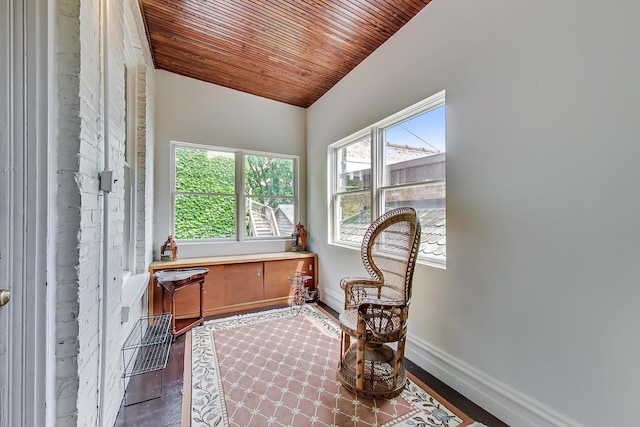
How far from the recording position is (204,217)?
12.0ft

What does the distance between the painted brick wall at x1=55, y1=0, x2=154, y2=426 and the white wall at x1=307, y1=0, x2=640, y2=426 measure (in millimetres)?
2144

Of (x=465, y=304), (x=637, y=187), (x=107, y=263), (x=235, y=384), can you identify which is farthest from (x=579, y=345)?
(x=107, y=263)

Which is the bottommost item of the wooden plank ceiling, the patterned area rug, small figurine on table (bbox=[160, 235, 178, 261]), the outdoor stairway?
the patterned area rug

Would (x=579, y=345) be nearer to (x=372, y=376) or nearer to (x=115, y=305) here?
(x=372, y=376)

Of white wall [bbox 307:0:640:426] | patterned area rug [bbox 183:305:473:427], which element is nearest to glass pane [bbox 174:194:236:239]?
patterned area rug [bbox 183:305:473:427]

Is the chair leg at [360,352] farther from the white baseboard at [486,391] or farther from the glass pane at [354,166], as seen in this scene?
the glass pane at [354,166]

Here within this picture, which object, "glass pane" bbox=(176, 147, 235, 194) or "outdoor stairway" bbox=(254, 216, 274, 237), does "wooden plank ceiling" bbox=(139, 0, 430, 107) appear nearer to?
"glass pane" bbox=(176, 147, 235, 194)

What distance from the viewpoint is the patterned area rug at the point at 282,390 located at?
158cm

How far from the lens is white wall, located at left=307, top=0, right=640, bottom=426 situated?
1214mm

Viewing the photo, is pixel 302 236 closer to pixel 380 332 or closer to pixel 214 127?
pixel 214 127

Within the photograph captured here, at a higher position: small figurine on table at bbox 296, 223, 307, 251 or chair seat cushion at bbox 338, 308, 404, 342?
small figurine on table at bbox 296, 223, 307, 251

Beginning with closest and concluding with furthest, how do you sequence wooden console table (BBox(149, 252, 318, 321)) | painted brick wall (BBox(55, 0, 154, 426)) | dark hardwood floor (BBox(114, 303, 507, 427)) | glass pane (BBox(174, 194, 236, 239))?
1. painted brick wall (BBox(55, 0, 154, 426))
2. dark hardwood floor (BBox(114, 303, 507, 427))
3. wooden console table (BBox(149, 252, 318, 321))
4. glass pane (BBox(174, 194, 236, 239))

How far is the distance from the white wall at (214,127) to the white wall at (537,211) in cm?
237

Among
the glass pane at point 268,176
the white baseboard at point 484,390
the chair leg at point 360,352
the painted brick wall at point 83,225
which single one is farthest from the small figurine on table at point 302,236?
the painted brick wall at point 83,225
